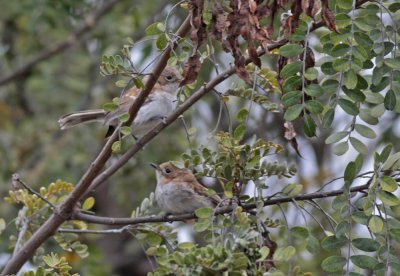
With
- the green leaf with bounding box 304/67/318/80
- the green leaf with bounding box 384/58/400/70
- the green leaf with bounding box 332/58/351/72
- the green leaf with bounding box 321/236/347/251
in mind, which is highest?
the green leaf with bounding box 332/58/351/72

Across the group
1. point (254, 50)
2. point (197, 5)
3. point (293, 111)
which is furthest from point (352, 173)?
point (197, 5)

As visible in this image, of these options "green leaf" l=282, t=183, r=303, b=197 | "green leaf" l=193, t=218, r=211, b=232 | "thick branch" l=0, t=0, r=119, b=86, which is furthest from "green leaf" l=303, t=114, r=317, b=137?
"thick branch" l=0, t=0, r=119, b=86

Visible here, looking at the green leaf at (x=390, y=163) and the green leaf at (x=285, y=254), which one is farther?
the green leaf at (x=390, y=163)

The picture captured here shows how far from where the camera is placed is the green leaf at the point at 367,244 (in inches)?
112

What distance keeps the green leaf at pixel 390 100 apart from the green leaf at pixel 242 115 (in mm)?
492

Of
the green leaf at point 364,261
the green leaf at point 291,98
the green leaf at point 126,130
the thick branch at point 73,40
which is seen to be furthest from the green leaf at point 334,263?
the thick branch at point 73,40

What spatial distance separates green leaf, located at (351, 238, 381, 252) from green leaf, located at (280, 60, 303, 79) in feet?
1.93

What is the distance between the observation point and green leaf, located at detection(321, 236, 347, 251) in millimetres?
2873

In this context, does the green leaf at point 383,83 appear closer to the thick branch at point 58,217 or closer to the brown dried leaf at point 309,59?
the brown dried leaf at point 309,59

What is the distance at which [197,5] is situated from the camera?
2729 mm

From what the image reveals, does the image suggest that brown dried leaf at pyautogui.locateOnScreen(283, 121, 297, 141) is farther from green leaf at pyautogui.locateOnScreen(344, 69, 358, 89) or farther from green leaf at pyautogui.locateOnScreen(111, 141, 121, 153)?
green leaf at pyautogui.locateOnScreen(111, 141, 121, 153)

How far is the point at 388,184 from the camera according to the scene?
2770 millimetres

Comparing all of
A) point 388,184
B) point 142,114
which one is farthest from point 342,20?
point 142,114

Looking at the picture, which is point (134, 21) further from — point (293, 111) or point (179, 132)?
point (293, 111)
